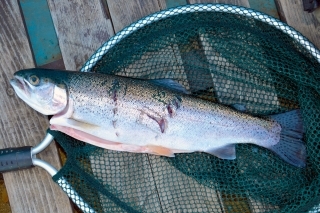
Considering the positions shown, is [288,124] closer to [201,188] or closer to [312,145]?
[312,145]

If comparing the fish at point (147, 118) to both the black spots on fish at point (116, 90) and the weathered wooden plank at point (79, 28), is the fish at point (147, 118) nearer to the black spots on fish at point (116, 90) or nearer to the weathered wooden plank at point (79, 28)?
the black spots on fish at point (116, 90)

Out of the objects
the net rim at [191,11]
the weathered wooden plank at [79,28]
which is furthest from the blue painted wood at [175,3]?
Answer: the net rim at [191,11]

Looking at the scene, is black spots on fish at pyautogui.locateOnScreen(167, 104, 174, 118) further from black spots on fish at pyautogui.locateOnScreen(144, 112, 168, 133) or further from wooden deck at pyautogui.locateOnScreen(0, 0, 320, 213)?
wooden deck at pyautogui.locateOnScreen(0, 0, 320, 213)

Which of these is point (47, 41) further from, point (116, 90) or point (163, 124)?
point (163, 124)

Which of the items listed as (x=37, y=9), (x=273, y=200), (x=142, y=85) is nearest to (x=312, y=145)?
(x=273, y=200)

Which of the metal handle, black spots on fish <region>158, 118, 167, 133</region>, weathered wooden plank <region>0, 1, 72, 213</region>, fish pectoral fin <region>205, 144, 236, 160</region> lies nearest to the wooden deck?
weathered wooden plank <region>0, 1, 72, 213</region>
